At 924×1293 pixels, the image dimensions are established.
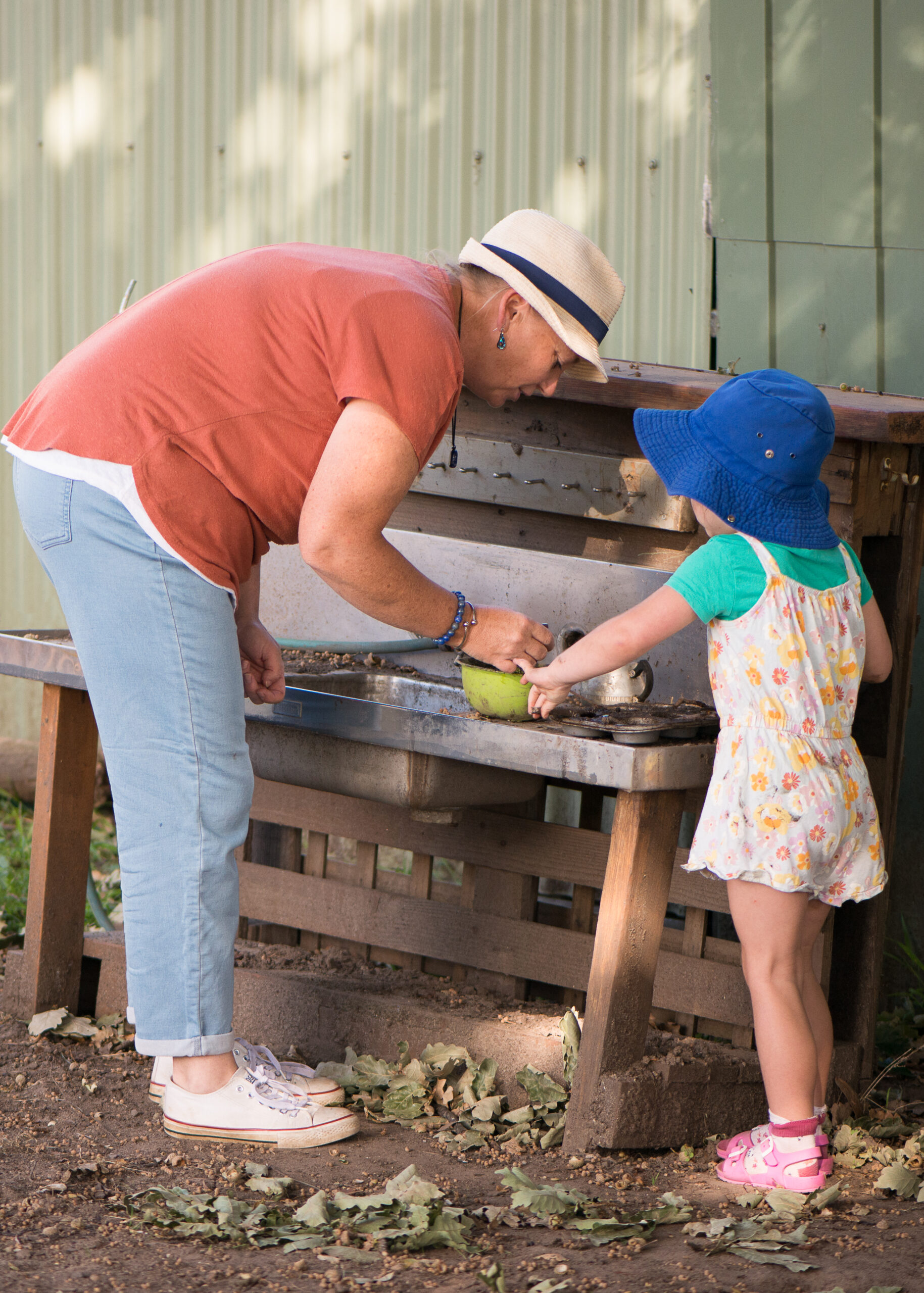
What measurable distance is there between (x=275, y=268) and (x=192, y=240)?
8.46ft

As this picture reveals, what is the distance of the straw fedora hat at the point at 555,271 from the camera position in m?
2.92

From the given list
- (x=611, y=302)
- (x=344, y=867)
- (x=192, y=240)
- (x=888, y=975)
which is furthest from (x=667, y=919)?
(x=192, y=240)

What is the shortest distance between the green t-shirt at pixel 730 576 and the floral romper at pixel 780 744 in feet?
0.05

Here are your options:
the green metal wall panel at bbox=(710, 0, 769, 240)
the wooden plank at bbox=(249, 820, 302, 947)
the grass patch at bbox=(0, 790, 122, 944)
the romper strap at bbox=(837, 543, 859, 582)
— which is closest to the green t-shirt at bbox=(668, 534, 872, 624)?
the romper strap at bbox=(837, 543, 859, 582)

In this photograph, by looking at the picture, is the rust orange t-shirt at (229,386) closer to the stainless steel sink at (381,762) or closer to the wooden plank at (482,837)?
the stainless steel sink at (381,762)

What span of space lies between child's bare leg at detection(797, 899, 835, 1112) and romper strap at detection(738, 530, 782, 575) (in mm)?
696

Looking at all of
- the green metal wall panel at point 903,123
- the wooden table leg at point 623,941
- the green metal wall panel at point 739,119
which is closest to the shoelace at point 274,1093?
the wooden table leg at point 623,941

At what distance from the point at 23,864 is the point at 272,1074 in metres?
2.20

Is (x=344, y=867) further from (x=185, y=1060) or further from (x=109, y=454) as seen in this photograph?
(x=109, y=454)

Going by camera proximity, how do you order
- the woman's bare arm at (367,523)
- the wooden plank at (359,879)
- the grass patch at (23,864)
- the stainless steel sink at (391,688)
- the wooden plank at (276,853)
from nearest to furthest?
the woman's bare arm at (367,523)
the stainless steel sink at (391,688)
the wooden plank at (359,879)
the wooden plank at (276,853)
the grass patch at (23,864)

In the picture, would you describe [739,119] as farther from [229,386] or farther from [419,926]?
[419,926]

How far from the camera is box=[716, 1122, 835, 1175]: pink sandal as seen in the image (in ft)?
9.98

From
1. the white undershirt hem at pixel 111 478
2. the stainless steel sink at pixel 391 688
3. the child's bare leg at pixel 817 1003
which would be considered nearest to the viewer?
the white undershirt hem at pixel 111 478

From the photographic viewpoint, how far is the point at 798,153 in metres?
4.00
